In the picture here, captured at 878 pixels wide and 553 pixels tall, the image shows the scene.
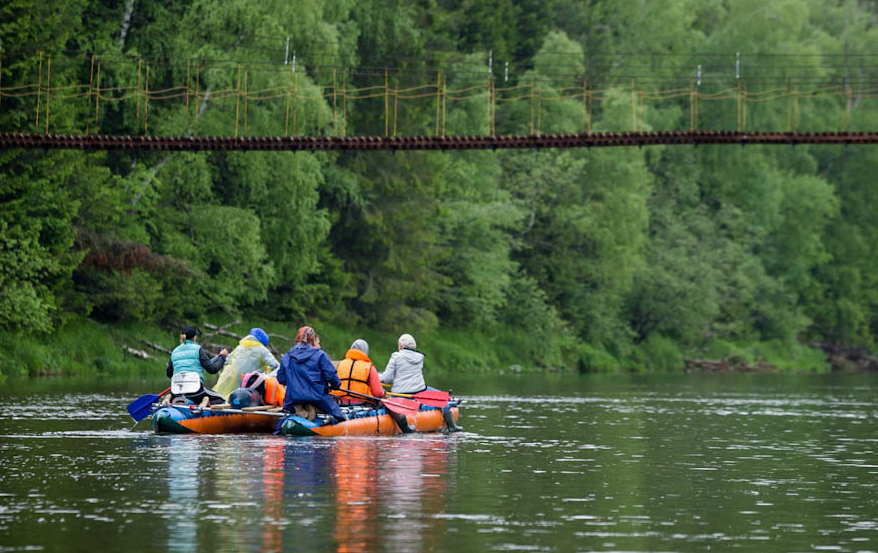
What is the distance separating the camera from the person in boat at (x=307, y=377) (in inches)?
918

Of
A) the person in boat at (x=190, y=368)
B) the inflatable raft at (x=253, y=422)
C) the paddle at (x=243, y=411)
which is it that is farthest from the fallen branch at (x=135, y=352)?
the paddle at (x=243, y=411)

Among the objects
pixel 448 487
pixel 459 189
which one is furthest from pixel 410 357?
pixel 459 189

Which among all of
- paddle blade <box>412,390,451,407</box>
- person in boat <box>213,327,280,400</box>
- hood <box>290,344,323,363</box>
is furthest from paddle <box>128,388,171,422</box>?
paddle blade <box>412,390,451,407</box>

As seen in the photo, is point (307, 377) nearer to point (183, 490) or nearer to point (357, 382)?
point (357, 382)

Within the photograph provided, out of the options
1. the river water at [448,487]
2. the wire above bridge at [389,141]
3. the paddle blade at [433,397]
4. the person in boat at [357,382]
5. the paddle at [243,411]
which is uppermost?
the wire above bridge at [389,141]

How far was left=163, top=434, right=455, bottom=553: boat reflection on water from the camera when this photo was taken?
12719 millimetres

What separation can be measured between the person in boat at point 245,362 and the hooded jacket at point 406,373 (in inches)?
76.4

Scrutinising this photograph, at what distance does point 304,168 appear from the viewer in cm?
5347

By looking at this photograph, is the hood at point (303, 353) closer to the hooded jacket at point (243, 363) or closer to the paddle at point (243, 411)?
the paddle at point (243, 411)

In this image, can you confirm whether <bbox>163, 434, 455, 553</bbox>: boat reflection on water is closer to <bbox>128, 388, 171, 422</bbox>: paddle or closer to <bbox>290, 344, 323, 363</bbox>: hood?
<bbox>290, 344, 323, 363</bbox>: hood

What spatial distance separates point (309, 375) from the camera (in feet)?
76.5

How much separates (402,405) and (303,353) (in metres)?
2.73

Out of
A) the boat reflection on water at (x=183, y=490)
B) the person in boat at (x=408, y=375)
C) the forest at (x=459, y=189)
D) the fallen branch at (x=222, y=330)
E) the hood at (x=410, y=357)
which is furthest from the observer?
the fallen branch at (x=222, y=330)

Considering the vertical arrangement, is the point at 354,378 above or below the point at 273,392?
above
